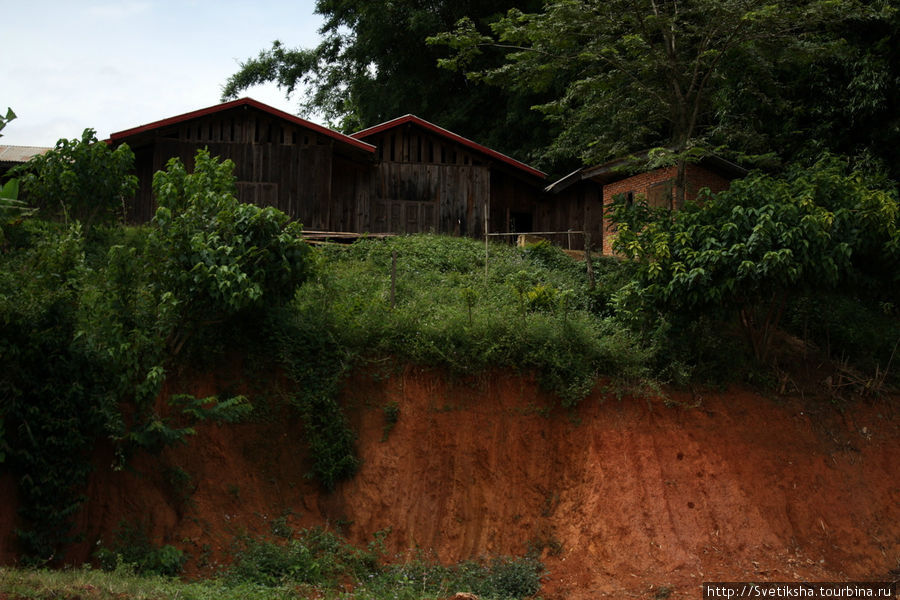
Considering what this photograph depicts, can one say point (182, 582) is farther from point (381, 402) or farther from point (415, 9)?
point (415, 9)

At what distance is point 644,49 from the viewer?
1795 cm

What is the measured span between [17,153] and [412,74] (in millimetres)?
14596

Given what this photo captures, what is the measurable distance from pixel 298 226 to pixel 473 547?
576cm

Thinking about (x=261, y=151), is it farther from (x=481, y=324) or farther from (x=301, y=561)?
(x=301, y=561)

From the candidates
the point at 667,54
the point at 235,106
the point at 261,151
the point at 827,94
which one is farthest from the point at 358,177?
the point at 827,94

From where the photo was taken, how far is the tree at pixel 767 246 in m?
13.4

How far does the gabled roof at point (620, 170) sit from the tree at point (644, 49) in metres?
0.51

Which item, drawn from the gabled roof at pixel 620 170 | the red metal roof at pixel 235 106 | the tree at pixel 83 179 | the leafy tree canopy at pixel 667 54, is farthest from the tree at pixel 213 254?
the gabled roof at pixel 620 170

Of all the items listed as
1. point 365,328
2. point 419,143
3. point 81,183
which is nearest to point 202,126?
point 419,143

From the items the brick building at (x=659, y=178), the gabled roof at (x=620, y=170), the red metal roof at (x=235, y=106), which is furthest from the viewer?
the brick building at (x=659, y=178)

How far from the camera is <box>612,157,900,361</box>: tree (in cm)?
1342

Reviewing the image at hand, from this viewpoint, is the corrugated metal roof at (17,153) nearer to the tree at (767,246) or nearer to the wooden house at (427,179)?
the wooden house at (427,179)

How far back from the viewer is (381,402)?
13367 millimetres

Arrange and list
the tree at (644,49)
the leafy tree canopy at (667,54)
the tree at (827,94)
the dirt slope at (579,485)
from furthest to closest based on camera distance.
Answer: the tree at (827,94) < the leafy tree canopy at (667,54) < the tree at (644,49) < the dirt slope at (579,485)
